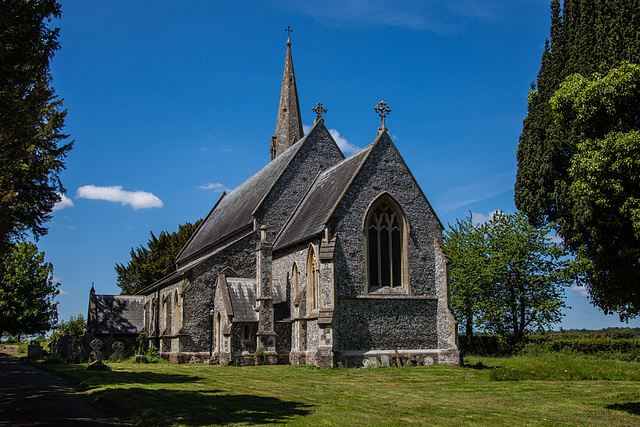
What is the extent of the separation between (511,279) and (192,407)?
2918 centimetres

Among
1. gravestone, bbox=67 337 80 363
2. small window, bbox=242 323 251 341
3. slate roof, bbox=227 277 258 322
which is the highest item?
slate roof, bbox=227 277 258 322

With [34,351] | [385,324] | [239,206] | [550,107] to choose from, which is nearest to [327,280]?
[385,324]

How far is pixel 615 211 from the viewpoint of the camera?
14.5 meters

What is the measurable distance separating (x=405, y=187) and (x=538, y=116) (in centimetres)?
776

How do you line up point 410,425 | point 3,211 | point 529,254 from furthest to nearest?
point 529,254 < point 3,211 < point 410,425

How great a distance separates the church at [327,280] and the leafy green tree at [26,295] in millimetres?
29128

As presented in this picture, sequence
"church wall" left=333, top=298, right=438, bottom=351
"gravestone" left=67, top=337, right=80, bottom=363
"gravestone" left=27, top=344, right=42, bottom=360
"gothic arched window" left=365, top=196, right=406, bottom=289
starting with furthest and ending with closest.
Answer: "gravestone" left=27, top=344, right=42, bottom=360
"gravestone" left=67, top=337, right=80, bottom=363
"gothic arched window" left=365, top=196, right=406, bottom=289
"church wall" left=333, top=298, right=438, bottom=351

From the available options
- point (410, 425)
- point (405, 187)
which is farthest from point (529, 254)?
point (410, 425)

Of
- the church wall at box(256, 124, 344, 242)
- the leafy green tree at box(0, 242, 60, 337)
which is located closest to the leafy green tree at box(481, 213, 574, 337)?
the church wall at box(256, 124, 344, 242)

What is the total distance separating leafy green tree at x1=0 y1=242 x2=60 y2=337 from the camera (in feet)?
171

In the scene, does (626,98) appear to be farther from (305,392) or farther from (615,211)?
(305,392)

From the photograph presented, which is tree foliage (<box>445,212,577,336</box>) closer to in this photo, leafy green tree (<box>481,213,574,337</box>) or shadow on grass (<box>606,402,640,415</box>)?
leafy green tree (<box>481,213,574,337</box>)

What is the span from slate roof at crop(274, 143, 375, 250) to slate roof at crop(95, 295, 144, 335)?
54.3 ft

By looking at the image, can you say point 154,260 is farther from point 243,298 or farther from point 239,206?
point 243,298
